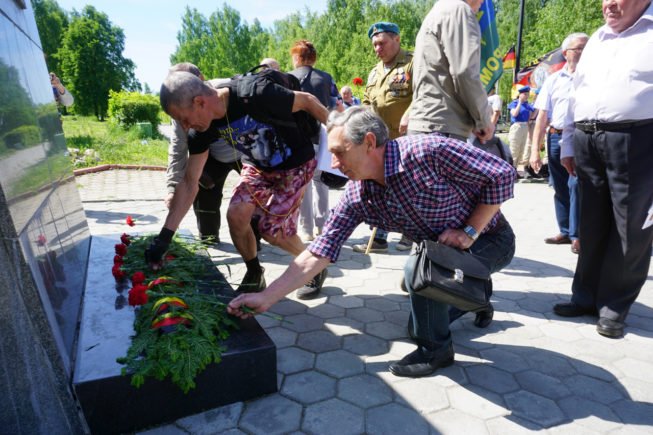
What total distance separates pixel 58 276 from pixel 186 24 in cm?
5679

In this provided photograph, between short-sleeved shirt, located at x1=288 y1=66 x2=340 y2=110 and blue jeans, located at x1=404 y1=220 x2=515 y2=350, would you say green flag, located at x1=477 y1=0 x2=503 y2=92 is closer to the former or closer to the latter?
short-sleeved shirt, located at x1=288 y1=66 x2=340 y2=110

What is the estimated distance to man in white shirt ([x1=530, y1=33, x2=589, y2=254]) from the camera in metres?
4.44

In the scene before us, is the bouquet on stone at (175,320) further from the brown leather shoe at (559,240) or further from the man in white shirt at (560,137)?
the brown leather shoe at (559,240)

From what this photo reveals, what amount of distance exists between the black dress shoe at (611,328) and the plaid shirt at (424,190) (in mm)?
1352

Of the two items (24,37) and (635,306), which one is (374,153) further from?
(635,306)

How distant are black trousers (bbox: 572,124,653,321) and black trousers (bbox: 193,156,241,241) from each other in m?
2.93

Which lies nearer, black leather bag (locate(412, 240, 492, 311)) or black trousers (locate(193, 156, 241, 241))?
black leather bag (locate(412, 240, 492, 311))

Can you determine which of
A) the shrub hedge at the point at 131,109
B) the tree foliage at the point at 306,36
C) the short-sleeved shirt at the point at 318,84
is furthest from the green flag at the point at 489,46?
the tree foliage at the point at 306,36

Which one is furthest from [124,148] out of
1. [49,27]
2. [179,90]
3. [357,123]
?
[49,27]

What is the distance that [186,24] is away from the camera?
170 ft

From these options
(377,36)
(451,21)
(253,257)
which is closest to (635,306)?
(451,21)

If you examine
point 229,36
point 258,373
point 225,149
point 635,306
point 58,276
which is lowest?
point 635,306

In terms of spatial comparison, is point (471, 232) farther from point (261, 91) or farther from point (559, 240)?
point (559, 240)

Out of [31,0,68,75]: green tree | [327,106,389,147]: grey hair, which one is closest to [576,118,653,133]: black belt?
[327,106,389,147]: grey hair
